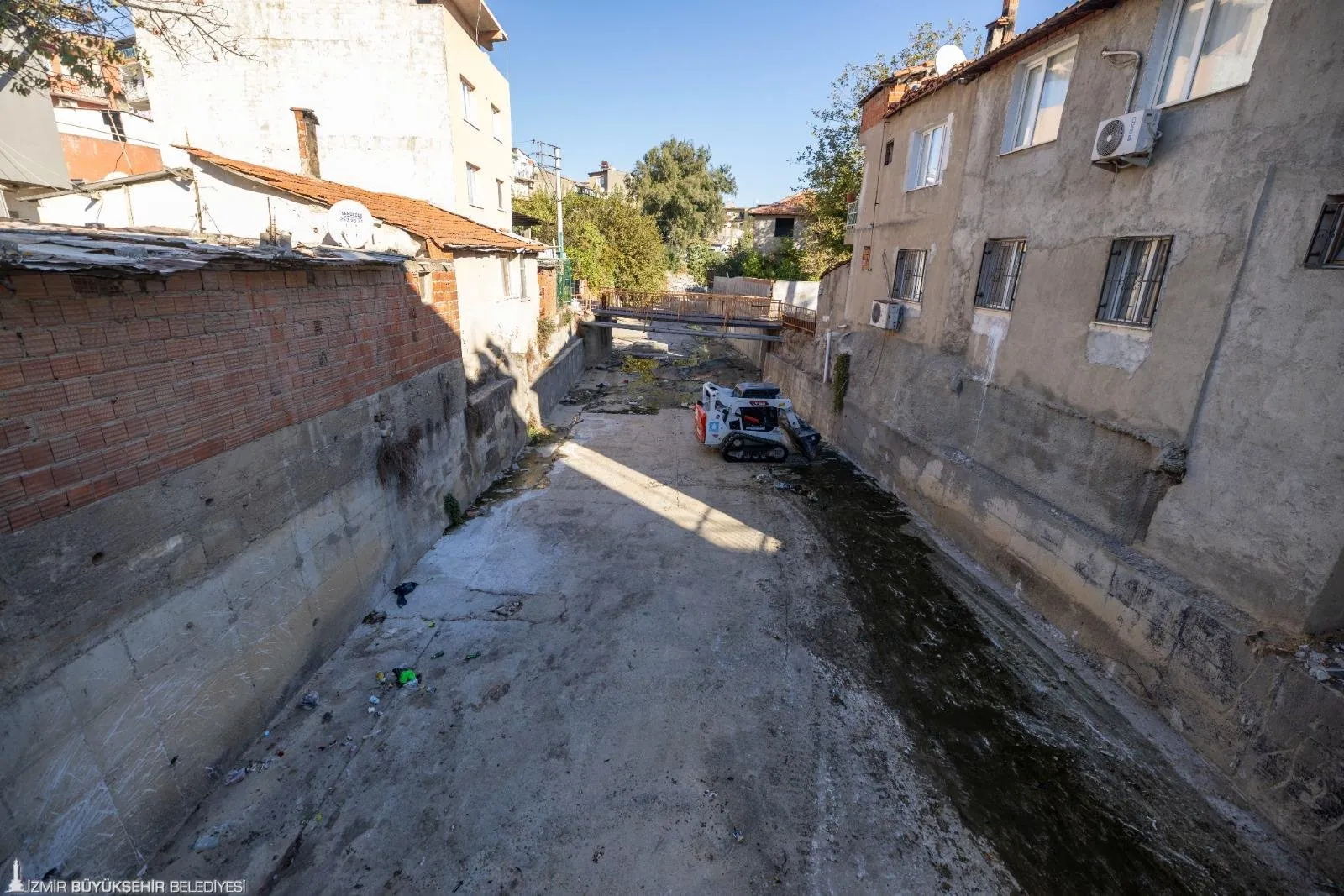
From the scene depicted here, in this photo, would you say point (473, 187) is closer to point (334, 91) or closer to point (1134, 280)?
point (334, 91)

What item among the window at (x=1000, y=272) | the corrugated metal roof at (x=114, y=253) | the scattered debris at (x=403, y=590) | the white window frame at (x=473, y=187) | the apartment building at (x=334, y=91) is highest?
the apartment building at (x=334, y=91)

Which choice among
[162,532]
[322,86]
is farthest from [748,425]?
[322,86]

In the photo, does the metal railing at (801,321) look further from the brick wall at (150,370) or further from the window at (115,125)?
the window at (115,125)

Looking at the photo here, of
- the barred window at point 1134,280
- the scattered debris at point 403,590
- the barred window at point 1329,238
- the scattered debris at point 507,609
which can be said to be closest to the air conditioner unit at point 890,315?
the barred window at point 1134,280

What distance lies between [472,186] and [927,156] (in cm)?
1130

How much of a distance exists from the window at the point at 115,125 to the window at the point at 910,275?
16.1 meters

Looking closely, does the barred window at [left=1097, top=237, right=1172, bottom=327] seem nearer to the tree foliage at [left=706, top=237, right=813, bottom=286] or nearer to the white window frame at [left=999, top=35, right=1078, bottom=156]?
the white window frame at [left=999, top=35, right=1078, bottom=156]

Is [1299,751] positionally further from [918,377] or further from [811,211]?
[811,211]

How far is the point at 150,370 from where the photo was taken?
12.4 ft

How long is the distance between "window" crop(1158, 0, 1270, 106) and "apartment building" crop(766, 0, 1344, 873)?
0.02 meters

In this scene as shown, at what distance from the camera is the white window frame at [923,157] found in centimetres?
937

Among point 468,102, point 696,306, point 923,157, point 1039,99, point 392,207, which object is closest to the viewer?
point 1039,99

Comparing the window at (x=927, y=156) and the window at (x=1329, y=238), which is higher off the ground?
the window at (x=927, y=156)

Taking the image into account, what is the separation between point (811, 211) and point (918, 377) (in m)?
17.9
